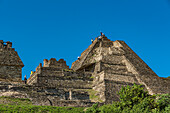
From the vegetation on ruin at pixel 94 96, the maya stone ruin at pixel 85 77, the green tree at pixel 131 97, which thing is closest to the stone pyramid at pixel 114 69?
the maya stone ruin at pixel 85 77

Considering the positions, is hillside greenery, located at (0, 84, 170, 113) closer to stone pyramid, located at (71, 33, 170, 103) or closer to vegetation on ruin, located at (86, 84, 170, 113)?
vegetation on ruin, located at (86, 84, 170, 113)

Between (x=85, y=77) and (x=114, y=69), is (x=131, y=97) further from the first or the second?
(x=114, y=69)

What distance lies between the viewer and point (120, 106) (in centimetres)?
3216

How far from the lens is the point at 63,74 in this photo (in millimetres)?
44156

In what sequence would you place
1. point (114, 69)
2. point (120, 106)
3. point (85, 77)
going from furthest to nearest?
point (114, 69) < point (85, 77) < point (120, 106)

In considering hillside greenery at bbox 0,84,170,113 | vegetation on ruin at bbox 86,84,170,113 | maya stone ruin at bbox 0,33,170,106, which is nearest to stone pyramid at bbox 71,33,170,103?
maya stone ruin at bbox 0,33,170,106

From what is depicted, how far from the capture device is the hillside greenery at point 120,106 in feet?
101

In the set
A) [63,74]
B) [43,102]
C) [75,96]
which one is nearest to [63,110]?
[43,102]

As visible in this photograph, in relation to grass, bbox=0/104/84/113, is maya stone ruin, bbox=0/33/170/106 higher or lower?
higher

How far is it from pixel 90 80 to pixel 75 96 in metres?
6.32

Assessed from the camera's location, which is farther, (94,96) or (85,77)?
(85,77)

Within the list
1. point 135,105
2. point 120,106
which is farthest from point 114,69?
point 135,105

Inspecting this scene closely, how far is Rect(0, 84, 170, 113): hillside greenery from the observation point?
101 feet

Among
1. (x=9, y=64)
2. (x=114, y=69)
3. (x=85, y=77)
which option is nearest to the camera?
(x=9, y=64)
